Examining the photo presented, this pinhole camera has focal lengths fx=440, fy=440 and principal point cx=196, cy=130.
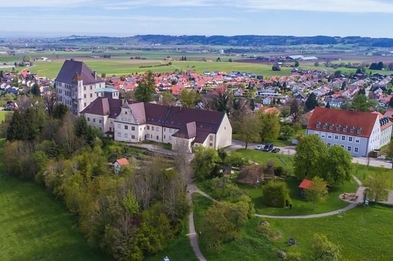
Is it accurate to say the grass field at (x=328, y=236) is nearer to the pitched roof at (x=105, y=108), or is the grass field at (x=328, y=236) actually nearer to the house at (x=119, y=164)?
the house at (x=119, y=164)

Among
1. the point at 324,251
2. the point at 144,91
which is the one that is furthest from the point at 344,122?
the point at 144,91

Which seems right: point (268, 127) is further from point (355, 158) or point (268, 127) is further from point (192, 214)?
point (192, 214)

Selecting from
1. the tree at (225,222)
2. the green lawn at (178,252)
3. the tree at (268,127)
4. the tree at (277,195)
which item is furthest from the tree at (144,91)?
the tree at (225,222)

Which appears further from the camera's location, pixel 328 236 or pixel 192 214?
pixel 192 214

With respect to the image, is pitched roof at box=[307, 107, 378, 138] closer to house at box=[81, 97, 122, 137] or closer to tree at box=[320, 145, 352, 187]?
tree at box=[320, 145, 352, 187]

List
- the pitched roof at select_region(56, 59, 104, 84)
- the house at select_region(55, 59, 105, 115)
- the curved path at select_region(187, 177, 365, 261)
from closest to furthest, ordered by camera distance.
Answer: the curved path at select_region(187, 177, 365, 261), the house at select_region(55, 59, 105, 115), the pitched roof at select_region(56, 59, 104, 84)

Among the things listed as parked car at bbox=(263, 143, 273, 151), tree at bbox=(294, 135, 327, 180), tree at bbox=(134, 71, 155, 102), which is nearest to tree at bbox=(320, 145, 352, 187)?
tree at bbox=(294, 135, 327, 180)
